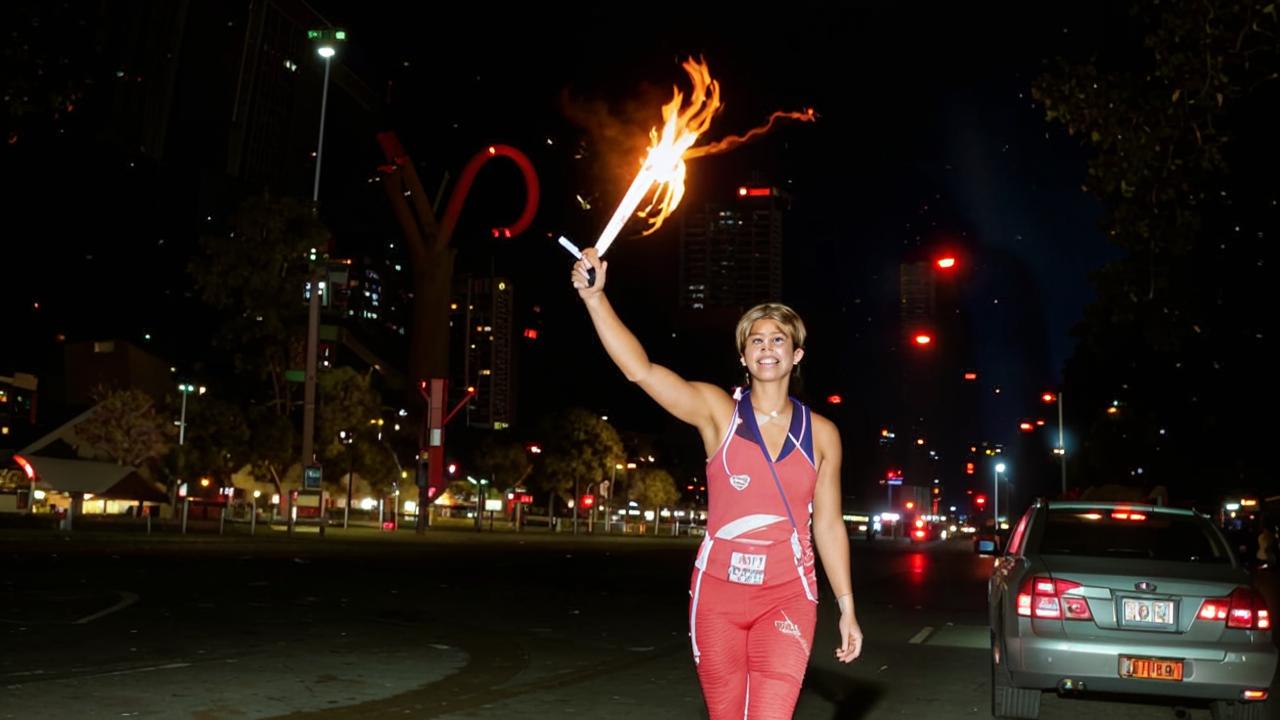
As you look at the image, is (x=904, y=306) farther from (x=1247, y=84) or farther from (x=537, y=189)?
(x=1247, y=84)

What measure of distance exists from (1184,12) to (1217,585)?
21.4 feet

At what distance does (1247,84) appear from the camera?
1402cm

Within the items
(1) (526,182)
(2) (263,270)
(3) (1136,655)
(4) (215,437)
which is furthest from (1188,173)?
(4) (215,437)

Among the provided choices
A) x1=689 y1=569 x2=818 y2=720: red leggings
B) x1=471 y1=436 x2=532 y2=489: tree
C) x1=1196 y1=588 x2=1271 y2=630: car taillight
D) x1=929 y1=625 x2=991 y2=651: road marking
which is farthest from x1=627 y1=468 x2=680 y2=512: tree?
x1=689 y1=569 x2=818 y2=720: red leggings

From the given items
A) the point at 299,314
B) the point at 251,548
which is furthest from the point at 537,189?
the point at 251,548

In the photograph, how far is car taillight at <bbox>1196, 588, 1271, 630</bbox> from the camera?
8789 millimetres

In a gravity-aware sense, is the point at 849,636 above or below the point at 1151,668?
above

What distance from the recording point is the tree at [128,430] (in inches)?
2648

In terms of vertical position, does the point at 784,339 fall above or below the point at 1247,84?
below

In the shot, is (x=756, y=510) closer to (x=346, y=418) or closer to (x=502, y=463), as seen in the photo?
(x=346, y=418)

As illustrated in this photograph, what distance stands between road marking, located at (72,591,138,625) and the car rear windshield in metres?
9.59

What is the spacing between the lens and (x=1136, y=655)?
29.0ft

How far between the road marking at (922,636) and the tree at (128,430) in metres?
56.6

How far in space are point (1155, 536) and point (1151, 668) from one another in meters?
2.32
